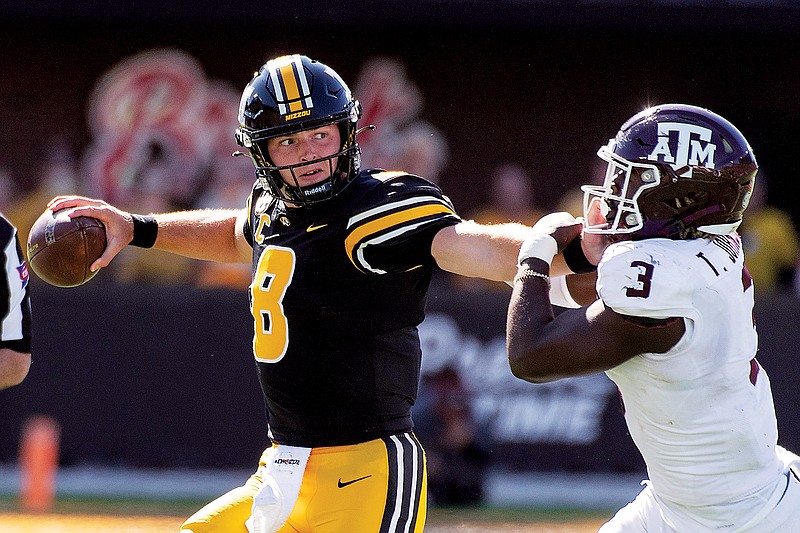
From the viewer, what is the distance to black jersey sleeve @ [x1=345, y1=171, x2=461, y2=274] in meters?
3.71

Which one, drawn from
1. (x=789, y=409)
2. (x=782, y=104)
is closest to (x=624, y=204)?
(x=789, y=409)

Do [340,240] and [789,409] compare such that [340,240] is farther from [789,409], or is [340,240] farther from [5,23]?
[5,23]

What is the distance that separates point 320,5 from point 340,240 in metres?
7.30

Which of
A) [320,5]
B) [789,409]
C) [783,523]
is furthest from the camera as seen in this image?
[320,5]

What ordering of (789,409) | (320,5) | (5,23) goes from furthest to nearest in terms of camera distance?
(5,23), (320,5), (789,409)

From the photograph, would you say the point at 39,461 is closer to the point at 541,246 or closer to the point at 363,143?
the point at 363,143

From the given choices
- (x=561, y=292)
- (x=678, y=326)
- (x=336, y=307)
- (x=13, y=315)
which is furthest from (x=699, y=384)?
(x=13, y=315)

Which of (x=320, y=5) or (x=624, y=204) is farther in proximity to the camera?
(x=320, y=5)

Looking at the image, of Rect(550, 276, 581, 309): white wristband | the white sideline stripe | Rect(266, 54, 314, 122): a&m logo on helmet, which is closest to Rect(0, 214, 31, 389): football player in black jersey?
Rect(266, 54, 314, 122): a&m logo on helmet

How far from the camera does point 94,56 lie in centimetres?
1205

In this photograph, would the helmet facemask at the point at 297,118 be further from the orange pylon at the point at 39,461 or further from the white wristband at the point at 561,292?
the orange pylon at the point at 39,461

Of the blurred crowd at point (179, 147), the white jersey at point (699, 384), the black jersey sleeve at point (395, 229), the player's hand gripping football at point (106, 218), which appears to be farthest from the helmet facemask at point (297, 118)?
the blurred crowd at point (179, 147)

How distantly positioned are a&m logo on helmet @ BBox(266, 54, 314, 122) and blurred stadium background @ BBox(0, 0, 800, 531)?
14.8ft

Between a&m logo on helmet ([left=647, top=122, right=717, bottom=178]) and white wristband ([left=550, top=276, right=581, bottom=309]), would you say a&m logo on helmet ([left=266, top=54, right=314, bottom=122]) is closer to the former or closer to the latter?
white wristband ([left=550, top=276, right=581, bottom=309])
